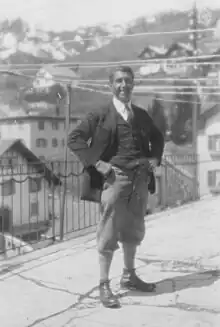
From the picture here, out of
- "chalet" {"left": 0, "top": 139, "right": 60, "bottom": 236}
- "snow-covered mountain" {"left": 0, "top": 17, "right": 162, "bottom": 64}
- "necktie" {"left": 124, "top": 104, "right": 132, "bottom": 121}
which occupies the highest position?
"snow-covered mountain" {"left": 0, "top": 17, "right": 162, "bottom": 64}

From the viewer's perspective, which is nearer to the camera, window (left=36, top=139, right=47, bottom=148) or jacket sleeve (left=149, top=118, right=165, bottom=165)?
jacket sleeve (left=149, top=118, right=165, bottom=165)

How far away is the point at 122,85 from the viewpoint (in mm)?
2318

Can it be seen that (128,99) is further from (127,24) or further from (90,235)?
(127,24)

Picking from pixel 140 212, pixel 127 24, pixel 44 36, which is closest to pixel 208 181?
pixel 127 24

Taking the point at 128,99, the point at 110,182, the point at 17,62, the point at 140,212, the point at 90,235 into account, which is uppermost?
the point at 17,62

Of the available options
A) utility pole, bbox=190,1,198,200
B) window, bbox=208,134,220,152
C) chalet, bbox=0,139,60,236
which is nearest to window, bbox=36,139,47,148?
chalet, bbox=0,139,60,236

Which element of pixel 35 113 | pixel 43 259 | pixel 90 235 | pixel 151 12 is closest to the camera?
pixel 43 259

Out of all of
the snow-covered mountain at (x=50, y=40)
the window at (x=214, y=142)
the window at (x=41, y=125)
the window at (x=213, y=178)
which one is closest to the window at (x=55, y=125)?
the window at (x=41, y=125)

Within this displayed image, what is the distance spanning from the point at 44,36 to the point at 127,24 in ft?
5.81

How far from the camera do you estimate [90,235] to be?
442cm

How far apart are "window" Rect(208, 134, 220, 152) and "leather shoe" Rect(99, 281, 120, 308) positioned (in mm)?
6721

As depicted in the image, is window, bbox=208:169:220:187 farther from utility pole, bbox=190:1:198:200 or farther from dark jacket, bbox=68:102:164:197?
dark jacket, bbox=68:102:164:197

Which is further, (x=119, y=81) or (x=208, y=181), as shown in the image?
(x=208, y=181)

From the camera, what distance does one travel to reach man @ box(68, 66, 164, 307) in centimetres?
231
